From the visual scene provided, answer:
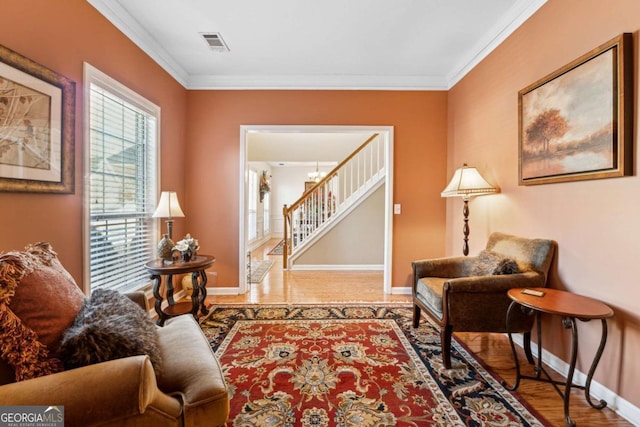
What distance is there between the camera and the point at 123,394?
95 centimetres

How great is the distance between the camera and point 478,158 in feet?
10.2

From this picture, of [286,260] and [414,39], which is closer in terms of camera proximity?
[414,39]

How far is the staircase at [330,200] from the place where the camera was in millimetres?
5285

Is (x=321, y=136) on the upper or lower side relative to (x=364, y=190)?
upper

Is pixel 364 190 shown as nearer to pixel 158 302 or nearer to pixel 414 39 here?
pixel 414 39

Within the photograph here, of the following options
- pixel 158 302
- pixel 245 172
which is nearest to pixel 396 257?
pixel 245 172

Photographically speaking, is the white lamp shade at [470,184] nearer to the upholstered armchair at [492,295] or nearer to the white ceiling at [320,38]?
the upholstered armchair at [492,295]

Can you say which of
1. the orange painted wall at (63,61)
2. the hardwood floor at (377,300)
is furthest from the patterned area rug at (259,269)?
the orange painted wall at (63,61)

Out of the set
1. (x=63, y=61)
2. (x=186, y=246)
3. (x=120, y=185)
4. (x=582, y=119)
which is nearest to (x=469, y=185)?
(x=582, y=119)

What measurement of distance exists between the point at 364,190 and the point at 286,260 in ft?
6.29

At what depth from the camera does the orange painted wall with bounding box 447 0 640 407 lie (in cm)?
162

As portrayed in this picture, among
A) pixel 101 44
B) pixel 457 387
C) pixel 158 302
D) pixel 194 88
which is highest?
pixel 194 88

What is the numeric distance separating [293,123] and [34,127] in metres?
2.52

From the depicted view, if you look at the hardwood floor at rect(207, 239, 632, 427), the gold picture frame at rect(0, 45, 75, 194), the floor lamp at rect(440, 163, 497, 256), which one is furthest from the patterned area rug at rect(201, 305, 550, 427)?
the gold picture frame at rect(0, 45, 75, 194)
